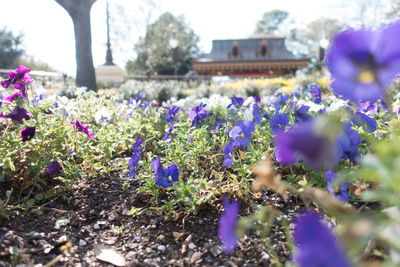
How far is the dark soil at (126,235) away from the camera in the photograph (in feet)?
4.51

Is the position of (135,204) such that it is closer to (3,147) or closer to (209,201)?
(209,201)

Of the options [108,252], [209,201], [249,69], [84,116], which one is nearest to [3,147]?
[108,252]

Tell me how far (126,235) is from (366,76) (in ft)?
4.50

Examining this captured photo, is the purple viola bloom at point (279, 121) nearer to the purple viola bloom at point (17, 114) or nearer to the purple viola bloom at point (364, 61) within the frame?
the purple viola bloom at point (364, 61)

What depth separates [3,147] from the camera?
6.50 feet

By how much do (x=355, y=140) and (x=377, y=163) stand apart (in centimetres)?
94

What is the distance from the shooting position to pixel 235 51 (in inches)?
1220

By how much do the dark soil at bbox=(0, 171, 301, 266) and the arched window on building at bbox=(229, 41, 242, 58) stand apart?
29.9 m

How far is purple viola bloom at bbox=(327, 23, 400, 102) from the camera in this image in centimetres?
69

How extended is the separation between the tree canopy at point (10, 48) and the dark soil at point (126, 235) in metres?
38.9

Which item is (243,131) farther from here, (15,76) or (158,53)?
(158,53)

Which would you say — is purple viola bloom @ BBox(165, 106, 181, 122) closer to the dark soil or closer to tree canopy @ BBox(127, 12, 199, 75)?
the dark soil

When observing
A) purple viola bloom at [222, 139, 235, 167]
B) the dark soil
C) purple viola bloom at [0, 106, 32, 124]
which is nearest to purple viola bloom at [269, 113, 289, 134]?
purple viola bloom at [222, 139, 235, 167]

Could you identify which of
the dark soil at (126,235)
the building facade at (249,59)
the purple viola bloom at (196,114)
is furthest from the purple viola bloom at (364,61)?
the building facade at (249,59)
